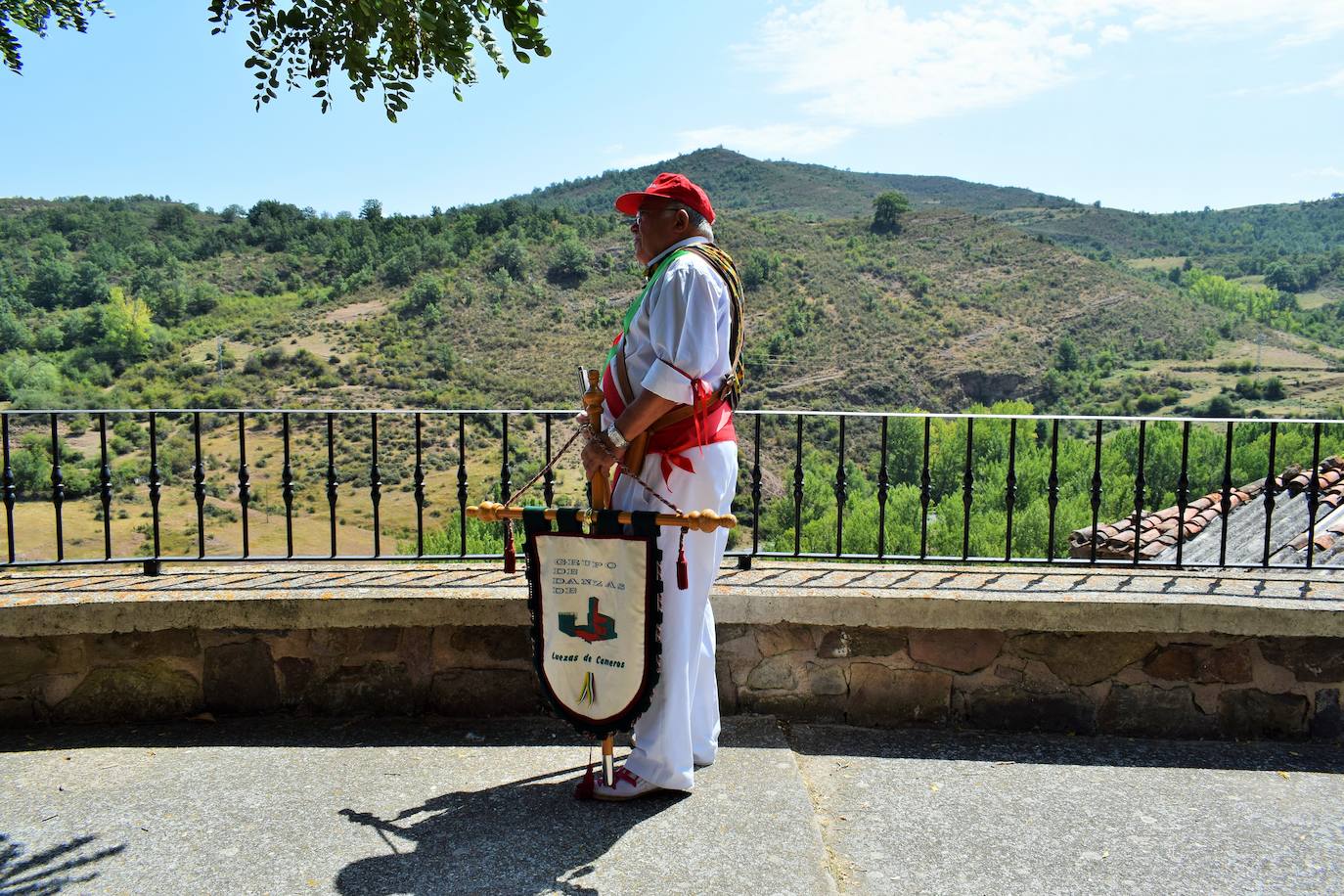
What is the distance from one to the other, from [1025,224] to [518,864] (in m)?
80.8

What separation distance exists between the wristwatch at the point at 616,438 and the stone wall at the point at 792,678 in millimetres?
1141

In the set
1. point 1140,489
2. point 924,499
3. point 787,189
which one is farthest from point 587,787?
point 787,189

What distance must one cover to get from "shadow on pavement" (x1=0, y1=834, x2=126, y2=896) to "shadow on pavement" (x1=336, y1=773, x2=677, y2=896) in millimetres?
639

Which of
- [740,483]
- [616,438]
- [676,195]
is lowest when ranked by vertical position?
[740,483]

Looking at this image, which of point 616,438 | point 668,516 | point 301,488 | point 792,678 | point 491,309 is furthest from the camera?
point 491,309

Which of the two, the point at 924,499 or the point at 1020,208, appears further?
the point at 1020,208

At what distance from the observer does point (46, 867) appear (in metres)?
2.65

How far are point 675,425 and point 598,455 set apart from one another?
24 cm

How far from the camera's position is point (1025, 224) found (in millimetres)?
77062

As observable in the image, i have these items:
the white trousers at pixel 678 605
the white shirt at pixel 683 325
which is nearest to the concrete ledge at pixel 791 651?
the white trousers at pixel 678 605

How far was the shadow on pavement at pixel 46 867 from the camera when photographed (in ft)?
8.32

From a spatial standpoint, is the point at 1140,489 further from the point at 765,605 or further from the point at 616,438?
the point at 616,438

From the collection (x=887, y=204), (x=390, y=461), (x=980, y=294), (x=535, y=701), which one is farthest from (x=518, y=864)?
(x=887, y=204)

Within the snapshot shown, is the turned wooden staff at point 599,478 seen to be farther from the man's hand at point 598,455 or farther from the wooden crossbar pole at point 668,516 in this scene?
the wooden crossbar pole at point 668,516
